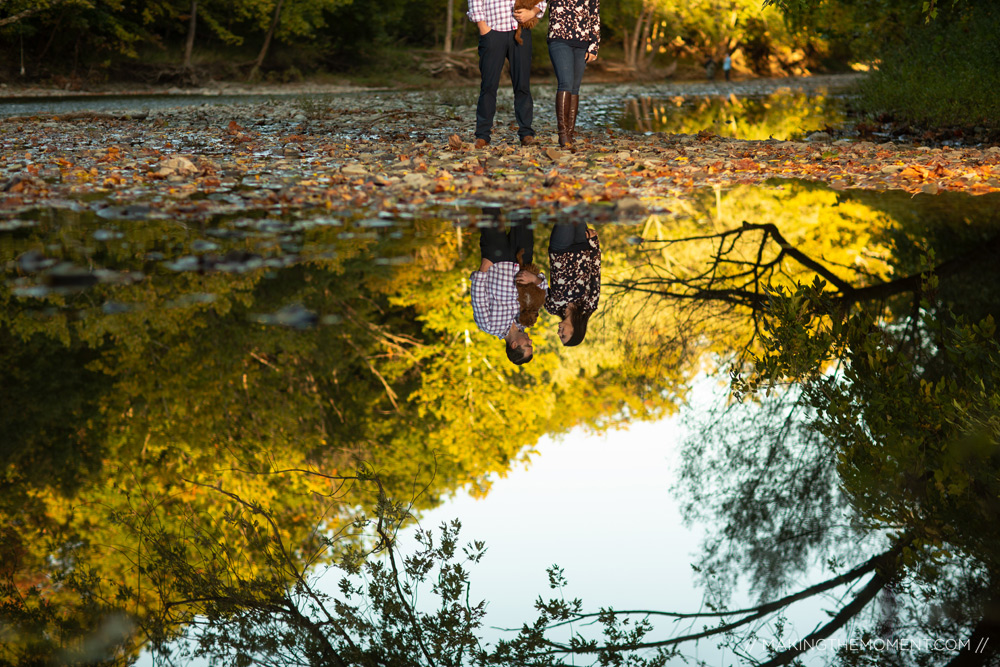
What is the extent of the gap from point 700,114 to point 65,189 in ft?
59.3

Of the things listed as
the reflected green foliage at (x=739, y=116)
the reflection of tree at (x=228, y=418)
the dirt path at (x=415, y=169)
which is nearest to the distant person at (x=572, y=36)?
the dirt path at (x=415, y=169)

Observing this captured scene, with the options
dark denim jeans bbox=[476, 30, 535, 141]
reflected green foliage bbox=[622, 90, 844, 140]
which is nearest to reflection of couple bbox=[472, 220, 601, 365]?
dark denim jeans bbox=[476, 30, 535, 141]

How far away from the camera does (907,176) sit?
33.1 ft

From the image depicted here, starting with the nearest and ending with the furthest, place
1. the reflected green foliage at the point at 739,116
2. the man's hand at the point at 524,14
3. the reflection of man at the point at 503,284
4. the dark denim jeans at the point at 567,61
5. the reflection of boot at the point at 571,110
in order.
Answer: the reflection of man at the point at 503,284 < the man's hand at the point at 524,14 < the dark denim jeans at the point at 567,61 < the reflection of boot at the point at 571,110 < the reflected green foliage at the point at 739,116

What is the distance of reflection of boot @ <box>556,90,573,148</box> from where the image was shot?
1213 centimetres

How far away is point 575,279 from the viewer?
576cm

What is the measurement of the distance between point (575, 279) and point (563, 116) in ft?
23.7

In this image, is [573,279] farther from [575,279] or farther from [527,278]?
[527,278]

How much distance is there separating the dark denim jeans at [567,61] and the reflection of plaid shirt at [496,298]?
6.00m

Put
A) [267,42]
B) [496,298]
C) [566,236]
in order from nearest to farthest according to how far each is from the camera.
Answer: [496,298] < [566,236] < [267,42]

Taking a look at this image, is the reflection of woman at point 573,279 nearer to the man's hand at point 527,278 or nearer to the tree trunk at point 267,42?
the man's hand at point 527,278

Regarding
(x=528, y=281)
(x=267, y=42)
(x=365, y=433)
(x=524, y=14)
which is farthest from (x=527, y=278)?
(x=267, y=42)

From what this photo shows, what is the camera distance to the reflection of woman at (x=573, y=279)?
496 centimetres

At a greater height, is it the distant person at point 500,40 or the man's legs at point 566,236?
the distant person at point 500,40
